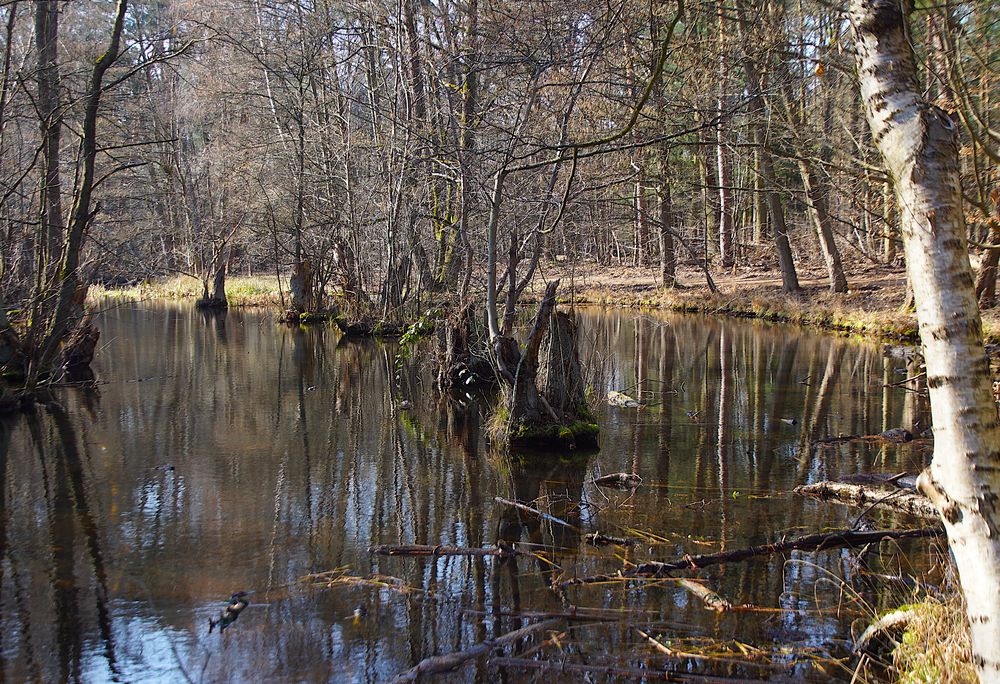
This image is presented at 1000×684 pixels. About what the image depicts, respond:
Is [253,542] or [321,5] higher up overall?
[321,5]

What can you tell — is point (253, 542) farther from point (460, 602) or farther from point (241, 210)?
point (241, 210)

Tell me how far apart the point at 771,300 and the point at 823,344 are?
230 inches

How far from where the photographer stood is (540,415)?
29.9ft

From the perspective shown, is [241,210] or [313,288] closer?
[313,288]

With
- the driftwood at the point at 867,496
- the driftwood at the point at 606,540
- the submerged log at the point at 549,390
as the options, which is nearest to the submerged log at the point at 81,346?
the submerged log at the point at 549,390

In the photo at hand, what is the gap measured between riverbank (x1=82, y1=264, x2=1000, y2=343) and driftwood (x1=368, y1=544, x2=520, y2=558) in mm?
8724

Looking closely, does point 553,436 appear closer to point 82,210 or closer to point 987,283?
point 82,210

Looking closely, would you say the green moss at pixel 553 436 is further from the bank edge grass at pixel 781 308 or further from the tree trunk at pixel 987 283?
the tree trunk at pixel 987 283

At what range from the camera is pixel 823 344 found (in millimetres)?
17578

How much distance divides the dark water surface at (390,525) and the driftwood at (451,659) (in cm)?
8

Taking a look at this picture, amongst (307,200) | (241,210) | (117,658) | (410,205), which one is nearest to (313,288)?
(307,200)

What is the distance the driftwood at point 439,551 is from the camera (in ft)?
18.0

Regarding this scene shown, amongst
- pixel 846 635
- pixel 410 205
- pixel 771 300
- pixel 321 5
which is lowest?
pixel 846 635

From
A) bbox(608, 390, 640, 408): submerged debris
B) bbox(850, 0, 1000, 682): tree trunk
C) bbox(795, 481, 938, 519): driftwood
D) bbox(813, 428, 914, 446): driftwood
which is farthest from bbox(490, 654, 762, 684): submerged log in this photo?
bbox(608, 390, 640, 408): submerged debris
